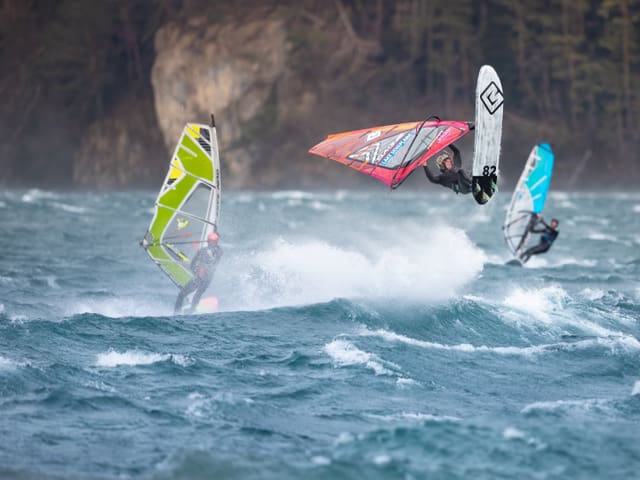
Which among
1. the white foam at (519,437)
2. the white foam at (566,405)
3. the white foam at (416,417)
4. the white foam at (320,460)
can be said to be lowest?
the white foam at (566,405)

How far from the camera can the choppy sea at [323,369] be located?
9156 mm

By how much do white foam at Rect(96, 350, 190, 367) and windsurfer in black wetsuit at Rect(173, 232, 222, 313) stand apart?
9.37 feet

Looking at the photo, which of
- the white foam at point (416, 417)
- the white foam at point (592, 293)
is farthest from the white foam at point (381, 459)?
the white foam at point (592, 293)

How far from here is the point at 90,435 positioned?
9.63 meters

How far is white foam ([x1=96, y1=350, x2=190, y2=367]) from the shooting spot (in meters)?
12.3

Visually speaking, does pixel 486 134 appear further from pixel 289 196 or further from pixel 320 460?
pixel 289 196

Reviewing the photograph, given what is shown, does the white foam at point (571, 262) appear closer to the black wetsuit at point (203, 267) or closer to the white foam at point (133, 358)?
the black wetsuit at point (203, 267)

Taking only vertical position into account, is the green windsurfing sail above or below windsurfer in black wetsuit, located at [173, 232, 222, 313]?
above

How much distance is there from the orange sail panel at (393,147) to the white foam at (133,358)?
367cm

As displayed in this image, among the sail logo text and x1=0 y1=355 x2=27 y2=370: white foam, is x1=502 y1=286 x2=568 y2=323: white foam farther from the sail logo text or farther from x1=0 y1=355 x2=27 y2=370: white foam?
x1=0 y1=355 x2=27 y2=370: white foam

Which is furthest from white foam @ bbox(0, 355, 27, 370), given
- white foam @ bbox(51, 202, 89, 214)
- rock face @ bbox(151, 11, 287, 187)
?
rock face @ bbox(151, 11, 287, 187)

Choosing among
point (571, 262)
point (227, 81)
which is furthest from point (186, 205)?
point (227, 81)

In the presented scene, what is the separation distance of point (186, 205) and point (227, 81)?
43.5 m

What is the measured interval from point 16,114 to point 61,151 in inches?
168
